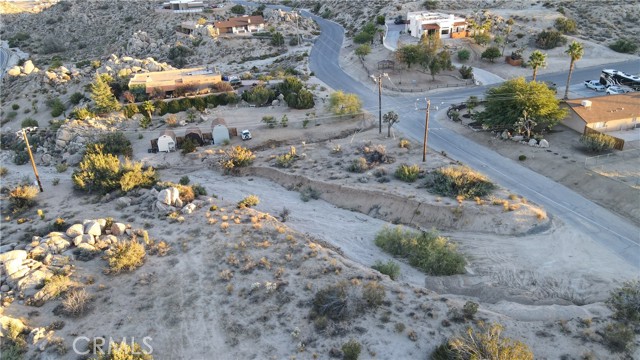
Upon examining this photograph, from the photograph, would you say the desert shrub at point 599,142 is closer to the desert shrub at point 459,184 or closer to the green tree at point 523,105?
the green tree at point 523,105

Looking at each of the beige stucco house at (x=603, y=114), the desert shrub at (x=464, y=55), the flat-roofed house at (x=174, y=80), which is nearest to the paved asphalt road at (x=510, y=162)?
the beige stucco house at (x=603, y=114)

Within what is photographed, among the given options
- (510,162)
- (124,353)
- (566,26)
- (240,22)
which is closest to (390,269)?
(124,353)

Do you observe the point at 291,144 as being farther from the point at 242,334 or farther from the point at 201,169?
the point at 242,334

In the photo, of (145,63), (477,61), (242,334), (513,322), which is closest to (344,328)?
(242,334)

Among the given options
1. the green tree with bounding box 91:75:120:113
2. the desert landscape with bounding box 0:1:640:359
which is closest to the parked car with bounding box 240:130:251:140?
the desert landscape with bounding box 0:1:640:359

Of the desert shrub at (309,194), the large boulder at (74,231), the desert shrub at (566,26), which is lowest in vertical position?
the desert shrub at (309,194)
